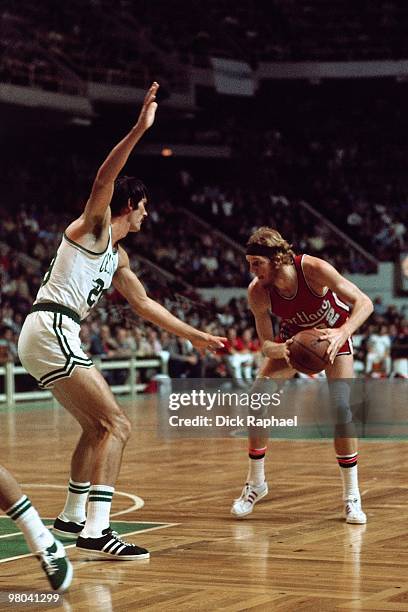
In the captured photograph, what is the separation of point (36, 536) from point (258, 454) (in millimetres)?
3125

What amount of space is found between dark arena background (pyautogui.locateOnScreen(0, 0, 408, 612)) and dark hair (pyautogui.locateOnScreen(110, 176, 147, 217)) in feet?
6.14

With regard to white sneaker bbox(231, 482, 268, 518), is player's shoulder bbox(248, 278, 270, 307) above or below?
above

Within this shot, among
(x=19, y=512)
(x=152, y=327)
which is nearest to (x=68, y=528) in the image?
(x=19, y=512)

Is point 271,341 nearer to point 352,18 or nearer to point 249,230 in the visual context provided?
point 249,230

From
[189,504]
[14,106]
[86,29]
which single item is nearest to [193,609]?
[189,504]

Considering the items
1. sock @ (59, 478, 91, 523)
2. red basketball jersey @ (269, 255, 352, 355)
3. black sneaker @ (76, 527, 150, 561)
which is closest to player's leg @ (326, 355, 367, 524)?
red basketball jersey @ (269, 255, 352, 355)

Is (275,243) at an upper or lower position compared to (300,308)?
upper

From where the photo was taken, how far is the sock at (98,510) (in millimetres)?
6281

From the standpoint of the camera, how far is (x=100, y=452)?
633 centimetres

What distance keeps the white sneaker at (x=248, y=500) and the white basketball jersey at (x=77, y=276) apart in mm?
1988

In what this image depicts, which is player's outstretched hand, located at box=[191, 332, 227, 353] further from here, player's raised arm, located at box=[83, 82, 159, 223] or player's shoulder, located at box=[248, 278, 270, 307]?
player's shoulder, located at box=[248, 278, 270, 307]

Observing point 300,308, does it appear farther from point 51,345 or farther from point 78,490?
point 51,345

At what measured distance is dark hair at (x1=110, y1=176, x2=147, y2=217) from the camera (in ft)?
21.5

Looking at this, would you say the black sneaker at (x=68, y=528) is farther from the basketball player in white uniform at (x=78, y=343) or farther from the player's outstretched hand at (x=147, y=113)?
the player's outstretched hand at (x=147, y=113)
